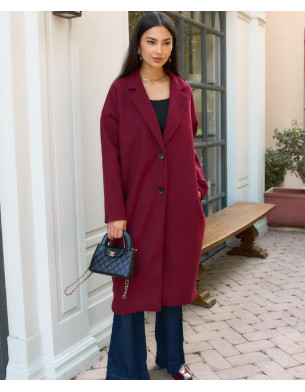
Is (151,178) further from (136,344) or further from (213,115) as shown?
(213,115)

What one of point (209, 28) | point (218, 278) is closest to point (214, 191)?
point (218, 278)

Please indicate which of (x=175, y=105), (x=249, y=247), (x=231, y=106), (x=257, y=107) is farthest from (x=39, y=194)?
(x=257, y=107)

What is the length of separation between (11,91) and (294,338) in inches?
93.2

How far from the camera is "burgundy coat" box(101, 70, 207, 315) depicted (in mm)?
2369

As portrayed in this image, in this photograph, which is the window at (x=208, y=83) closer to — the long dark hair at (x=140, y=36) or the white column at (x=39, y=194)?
the long dark hair at (x=140, y=36)

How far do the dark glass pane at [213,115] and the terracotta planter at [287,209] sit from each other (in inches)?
53.3

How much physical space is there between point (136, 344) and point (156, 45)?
153cm

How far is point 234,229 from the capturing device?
4.30 meters

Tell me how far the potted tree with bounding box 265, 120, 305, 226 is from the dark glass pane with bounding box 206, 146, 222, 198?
1.12 meters

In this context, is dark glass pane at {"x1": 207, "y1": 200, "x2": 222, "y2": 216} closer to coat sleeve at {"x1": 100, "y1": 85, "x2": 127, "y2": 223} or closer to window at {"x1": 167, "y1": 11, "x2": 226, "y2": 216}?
window at {"x1": 167, "y1": 11, "x2": 226, "y2": 216}

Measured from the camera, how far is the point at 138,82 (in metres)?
2.41

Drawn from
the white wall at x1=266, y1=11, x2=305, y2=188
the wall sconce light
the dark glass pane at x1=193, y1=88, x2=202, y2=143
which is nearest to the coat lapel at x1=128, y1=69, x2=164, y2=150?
the wall sconce light

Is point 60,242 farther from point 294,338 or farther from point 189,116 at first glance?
point 294,338
